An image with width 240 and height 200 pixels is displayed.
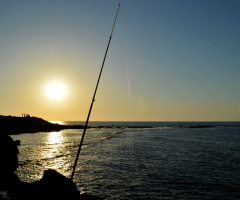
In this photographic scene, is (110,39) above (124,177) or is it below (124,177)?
above

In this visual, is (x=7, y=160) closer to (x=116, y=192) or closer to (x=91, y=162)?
(x=91, y=162)

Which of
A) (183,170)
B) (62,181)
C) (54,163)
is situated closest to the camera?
(62,181)

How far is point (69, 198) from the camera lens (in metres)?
13.6

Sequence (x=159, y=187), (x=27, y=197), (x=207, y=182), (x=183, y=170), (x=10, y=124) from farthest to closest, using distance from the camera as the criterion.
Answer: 1. (x=10, y=124)
2. (x=183, y=170)
3. (x=207, y=182)
4. (x=159, y=187)
5. (x=27, y=197)

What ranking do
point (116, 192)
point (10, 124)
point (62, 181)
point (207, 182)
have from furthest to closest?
point (10, 124) → point (207, 182) → point (116, 192) → point (62, 181)

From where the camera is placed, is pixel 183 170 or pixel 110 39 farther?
pixel 183 170

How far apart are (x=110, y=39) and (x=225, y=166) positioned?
86.0 feet

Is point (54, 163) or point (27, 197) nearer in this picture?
point (27, 197)

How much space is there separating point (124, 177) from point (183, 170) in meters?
8.20

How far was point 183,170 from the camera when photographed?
25.9 m

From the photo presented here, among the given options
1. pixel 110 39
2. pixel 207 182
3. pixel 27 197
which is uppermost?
pixel 110 39

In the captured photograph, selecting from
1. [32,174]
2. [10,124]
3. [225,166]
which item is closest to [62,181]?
[32,174]

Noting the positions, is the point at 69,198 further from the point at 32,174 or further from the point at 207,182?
the point at 207,182

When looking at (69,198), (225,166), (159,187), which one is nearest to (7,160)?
(69,198)
